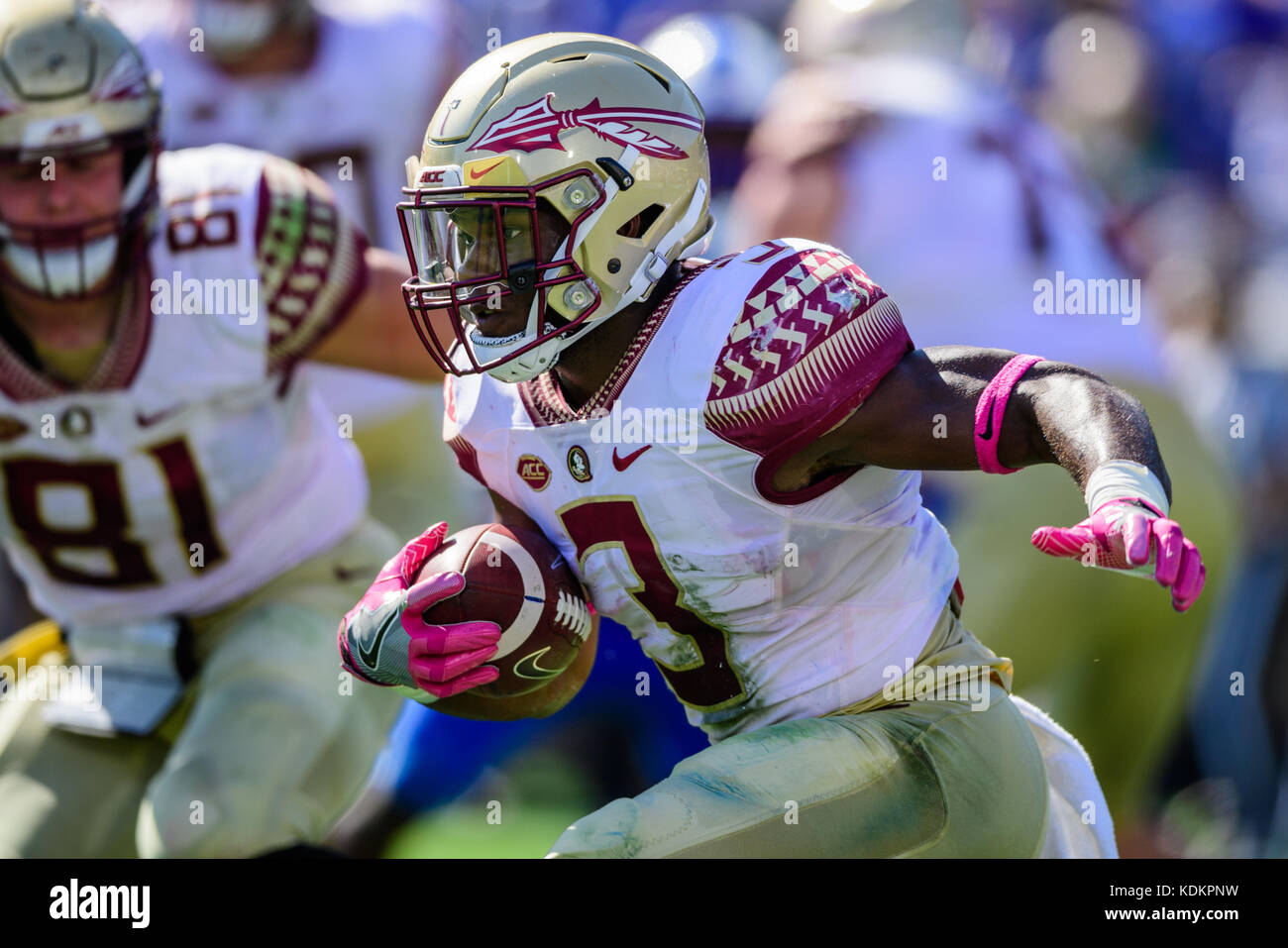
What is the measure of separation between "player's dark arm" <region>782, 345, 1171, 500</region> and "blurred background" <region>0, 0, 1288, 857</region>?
2606 mm

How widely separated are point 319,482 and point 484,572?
1.44 metres

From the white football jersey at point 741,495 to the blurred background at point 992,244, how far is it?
2.28m

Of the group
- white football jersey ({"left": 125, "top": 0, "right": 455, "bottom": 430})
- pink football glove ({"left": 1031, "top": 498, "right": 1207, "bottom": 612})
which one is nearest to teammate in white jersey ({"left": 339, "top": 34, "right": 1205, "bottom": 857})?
pink football glove ({"left": 1031, "top": 498, "right": 1207, "bottom": 612})

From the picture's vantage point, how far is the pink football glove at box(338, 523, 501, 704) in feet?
9.21

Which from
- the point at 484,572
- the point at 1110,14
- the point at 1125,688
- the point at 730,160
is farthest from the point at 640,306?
the point at 1110,14

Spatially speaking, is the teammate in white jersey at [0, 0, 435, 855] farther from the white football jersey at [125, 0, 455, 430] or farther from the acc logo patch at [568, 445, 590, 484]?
the white football jersey at [125, 0, 455, 430]

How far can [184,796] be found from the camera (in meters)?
3.64

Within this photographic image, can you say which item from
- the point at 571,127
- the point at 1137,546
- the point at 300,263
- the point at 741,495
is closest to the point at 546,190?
the point at 571,127

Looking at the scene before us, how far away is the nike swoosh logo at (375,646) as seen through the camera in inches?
111

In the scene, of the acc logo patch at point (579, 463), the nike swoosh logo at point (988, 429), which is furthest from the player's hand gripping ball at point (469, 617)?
the nike swoosh logo at point (988, 429)

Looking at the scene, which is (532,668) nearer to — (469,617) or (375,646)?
(469,617)

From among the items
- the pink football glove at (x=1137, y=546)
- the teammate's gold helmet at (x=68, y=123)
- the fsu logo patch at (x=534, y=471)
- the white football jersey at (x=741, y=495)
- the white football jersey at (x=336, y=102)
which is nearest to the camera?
the pink football glove at (x=1137, y=546)

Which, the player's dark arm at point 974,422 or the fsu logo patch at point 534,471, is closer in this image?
the player's dark arm at point 974,422

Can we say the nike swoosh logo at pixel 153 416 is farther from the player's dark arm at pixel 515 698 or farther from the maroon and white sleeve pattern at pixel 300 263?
the player's dark arm at pixel 515 698
